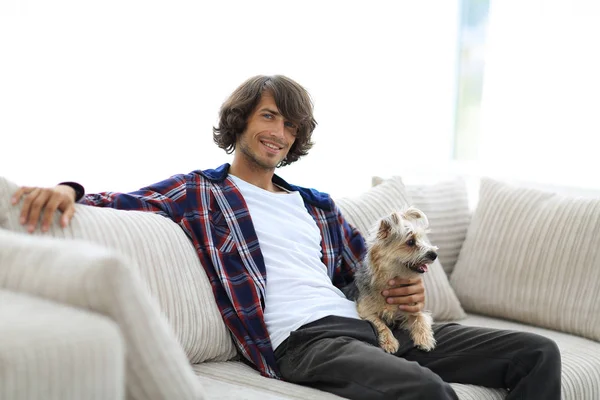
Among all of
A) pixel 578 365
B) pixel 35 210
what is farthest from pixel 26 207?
pixel 578 365

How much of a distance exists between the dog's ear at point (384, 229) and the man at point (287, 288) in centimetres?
15

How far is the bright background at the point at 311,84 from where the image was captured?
338cm

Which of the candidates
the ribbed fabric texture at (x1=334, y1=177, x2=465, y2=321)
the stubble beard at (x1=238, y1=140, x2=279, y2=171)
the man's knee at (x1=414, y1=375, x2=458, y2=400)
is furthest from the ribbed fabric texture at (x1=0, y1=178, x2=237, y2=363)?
the ribbed fabric texture at (x1=334, y1=177, x2=465, y2=321)

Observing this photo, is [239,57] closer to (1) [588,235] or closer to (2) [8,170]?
(2) [8,170]

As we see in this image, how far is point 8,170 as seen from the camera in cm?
327

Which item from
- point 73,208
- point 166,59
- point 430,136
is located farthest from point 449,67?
point 73,208

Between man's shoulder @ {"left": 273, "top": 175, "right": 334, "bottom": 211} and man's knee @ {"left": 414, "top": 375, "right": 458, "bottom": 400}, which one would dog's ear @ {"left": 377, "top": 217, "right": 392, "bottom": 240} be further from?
man's knee @ {"left": 414, "top": 375, "right": 458, "bottom": 400}

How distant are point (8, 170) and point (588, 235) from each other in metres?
2.32

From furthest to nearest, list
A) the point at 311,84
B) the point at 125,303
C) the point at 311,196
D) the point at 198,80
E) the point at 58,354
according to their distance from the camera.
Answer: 1. the point at 311,84
2. the point at 198,80
3. the point at 311,196
4. the point at 125,303
5. the point at 58,354

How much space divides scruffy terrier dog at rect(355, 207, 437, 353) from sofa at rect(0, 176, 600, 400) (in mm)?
190

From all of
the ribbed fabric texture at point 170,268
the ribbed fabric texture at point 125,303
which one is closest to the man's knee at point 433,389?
the ribbed fabric texture at point 170,268

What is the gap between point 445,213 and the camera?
3193 mm

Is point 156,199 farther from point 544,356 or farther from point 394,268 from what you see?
point 544,356

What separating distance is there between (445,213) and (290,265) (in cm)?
101
